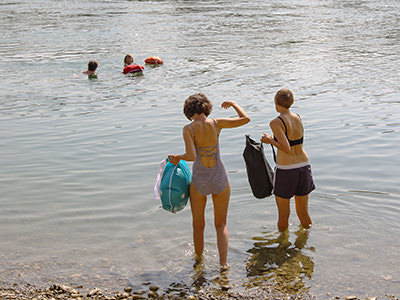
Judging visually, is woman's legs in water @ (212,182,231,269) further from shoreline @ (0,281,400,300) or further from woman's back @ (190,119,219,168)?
shoreline @ (0,281,400,300)

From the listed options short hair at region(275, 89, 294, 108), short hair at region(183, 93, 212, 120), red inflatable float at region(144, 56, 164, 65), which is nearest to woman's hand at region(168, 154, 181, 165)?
short hair at region(183, 93, 212, 120)

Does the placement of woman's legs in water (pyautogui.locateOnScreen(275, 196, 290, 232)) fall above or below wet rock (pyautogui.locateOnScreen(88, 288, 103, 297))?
above

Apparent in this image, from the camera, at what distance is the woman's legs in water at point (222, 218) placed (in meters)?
6.12

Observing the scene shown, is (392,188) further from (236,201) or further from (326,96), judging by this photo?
(326,96)

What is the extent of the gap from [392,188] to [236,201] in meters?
2.37

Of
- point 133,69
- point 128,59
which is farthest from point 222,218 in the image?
point 128,59

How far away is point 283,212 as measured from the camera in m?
7.00

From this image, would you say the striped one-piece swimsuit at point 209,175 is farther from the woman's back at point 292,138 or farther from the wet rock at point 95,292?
the wet rock at point 95,292

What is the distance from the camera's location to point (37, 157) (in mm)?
10641

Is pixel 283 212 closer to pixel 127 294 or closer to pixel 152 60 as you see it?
pixel 127 294

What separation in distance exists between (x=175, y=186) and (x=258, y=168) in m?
1.09

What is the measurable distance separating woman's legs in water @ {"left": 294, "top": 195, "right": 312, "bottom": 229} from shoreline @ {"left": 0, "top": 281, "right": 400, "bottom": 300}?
1416mm

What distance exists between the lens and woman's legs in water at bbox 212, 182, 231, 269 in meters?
6.12

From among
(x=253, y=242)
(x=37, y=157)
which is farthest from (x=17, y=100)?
(x=253, y=242)
